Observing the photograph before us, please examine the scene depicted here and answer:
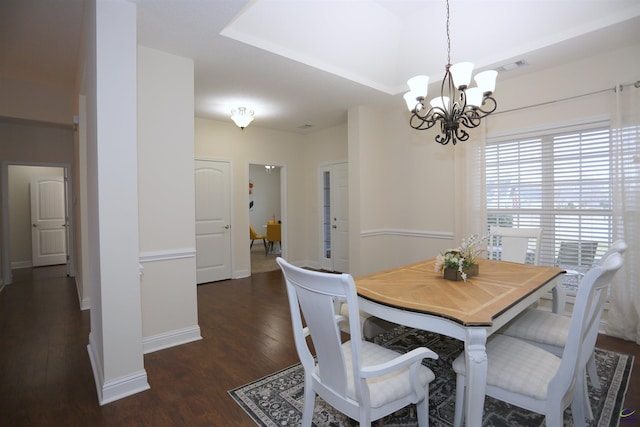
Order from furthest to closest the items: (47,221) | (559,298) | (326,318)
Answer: (47,221)
(559,298)
(326,318)

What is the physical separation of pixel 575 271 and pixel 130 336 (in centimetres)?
403

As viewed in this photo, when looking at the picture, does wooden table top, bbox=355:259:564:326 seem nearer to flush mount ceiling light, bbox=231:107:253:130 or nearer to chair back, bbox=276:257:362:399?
chair back, bbox=276:257:362:399

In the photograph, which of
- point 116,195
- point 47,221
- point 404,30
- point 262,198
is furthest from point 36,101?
point 262,198

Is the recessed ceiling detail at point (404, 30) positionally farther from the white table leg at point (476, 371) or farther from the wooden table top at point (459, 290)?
the white table leg at point (476, 371)

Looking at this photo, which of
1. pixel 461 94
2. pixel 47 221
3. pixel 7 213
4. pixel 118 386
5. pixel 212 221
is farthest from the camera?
pixel 47 221

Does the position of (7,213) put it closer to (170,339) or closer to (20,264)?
(20,264)

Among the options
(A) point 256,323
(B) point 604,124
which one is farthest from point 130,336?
(B) point 604,124

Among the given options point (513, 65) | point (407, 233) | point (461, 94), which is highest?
point (513, 65)

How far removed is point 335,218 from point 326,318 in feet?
15.3

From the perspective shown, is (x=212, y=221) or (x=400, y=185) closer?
(x=400, y=185)

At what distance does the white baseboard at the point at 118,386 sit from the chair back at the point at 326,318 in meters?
1.40

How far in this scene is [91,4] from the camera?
2.18m

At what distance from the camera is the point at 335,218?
5.93 m

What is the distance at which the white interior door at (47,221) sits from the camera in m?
6.53
